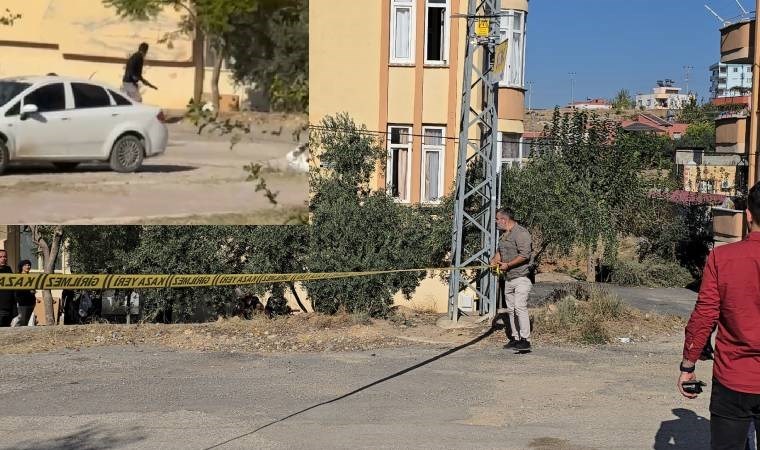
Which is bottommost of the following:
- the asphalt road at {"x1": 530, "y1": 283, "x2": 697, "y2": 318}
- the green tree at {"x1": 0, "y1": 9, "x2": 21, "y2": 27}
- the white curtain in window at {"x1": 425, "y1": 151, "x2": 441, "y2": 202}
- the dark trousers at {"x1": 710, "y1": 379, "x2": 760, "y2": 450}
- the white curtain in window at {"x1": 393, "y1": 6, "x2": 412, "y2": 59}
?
the asphalt road at {"x1": 530, "y1": 283, "x2": 697, "y2": 318}

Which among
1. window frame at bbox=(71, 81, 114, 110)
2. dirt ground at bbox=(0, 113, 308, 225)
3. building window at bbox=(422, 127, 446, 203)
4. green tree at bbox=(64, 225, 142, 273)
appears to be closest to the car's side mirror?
window frame at bbox=(71, 81, 114, 110)

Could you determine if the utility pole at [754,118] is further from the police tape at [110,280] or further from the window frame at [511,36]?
the police tape at [110,280]

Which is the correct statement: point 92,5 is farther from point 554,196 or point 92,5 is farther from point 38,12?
point 554,196

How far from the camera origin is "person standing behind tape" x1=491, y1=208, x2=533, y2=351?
10.5 meters

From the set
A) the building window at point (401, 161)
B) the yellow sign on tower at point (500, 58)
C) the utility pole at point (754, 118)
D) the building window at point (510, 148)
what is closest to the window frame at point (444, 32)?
the building window at point (401, 161)

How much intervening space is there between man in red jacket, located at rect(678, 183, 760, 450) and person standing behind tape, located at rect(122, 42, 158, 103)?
9.27 meters

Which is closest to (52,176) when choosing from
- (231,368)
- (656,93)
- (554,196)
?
(231,368)

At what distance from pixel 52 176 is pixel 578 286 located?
8.68m

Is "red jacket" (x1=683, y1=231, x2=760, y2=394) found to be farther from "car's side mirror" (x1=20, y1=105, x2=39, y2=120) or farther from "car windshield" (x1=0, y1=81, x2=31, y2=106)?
"car windshield" (x1=0, y1=81, x2=31, y2=106)

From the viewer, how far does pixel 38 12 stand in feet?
39.3

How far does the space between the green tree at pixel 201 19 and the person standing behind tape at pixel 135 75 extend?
43 centimetres

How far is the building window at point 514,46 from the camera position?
750 inches

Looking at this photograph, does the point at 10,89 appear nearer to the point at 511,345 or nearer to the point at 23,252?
the point at 511,345

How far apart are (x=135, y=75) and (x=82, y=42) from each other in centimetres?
79
